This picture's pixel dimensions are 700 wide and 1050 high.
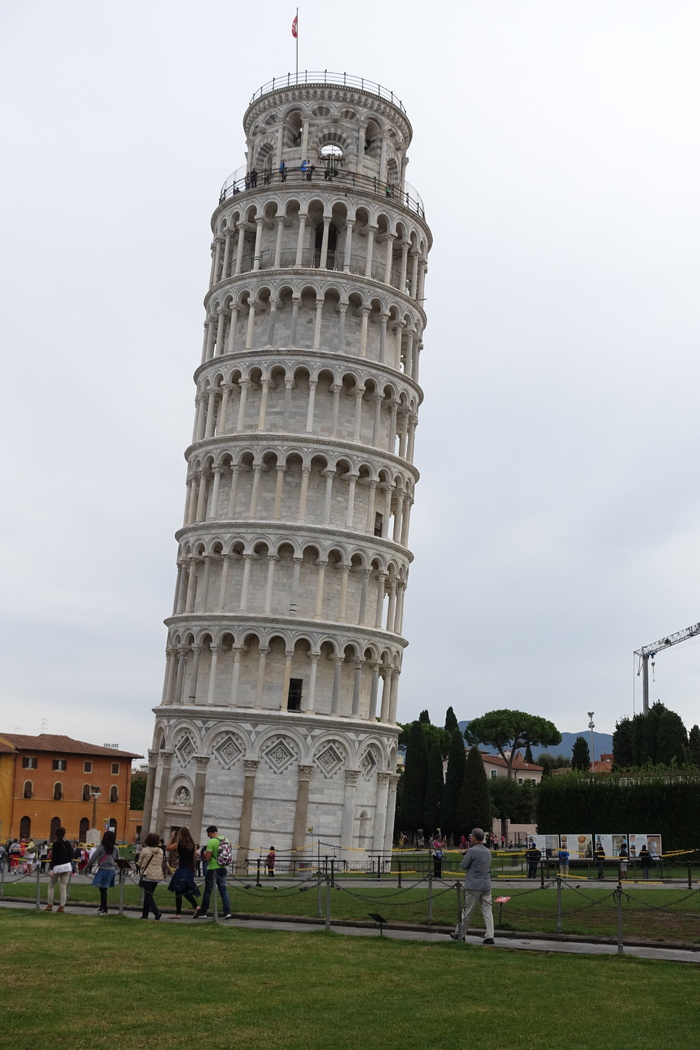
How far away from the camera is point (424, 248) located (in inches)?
2499

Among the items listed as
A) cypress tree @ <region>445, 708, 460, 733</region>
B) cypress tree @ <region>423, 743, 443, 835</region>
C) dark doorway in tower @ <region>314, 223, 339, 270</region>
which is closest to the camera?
dark doorway in tower @ <region>314, 223, 339, 270</region>

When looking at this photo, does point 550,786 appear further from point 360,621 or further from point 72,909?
point 72,909

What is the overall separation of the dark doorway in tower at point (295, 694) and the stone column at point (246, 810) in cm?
349

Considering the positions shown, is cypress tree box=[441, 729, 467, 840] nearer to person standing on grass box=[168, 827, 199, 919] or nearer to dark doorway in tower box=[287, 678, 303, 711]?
dark doorway in tower box=[287, 678, 303, 711]

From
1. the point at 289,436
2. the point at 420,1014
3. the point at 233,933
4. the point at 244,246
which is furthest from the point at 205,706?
the point at 420,1014

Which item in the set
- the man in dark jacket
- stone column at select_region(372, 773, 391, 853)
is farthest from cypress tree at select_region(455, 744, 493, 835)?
the man in dark jacket

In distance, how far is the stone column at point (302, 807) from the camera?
51312 mm

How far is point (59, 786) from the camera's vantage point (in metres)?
101

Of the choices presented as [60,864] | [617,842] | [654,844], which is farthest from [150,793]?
[60,864]

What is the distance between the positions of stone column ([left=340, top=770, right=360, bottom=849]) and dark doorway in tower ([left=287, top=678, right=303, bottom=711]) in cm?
420

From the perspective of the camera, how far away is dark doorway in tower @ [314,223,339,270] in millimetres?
59716

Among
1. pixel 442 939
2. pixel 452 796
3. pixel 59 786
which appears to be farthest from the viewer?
pixel 59 786

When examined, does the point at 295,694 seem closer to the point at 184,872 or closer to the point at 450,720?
the point at 184,872

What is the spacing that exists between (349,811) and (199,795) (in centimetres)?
750
